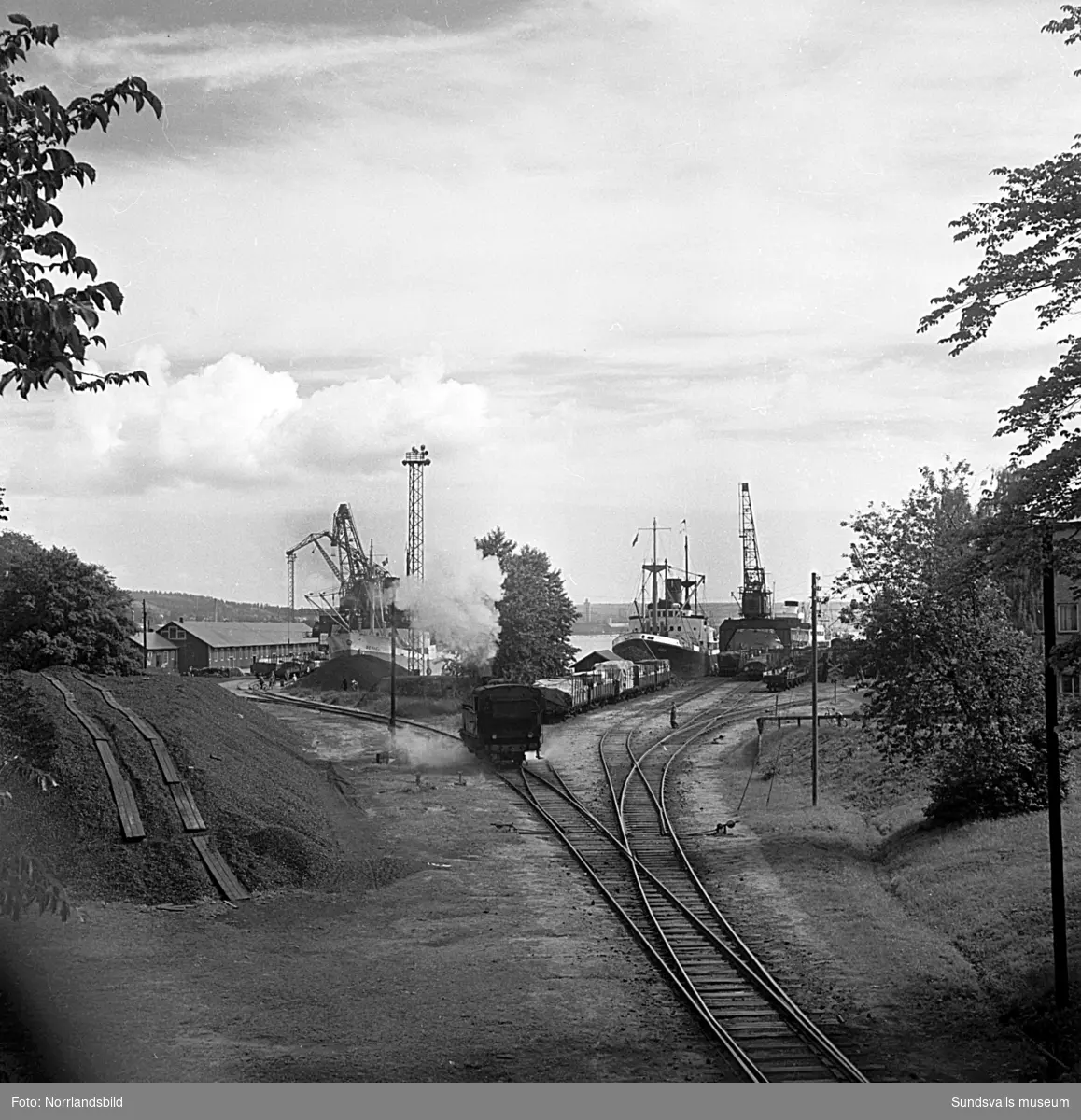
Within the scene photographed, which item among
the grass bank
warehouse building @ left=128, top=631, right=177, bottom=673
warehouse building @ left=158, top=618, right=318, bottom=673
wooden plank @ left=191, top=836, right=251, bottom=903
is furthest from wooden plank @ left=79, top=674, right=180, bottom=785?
warehouse building @ left=158, top=618, right=318, bottom=673

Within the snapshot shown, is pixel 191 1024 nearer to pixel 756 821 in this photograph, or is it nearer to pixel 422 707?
pixel 756 821

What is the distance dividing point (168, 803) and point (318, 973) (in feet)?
29.1

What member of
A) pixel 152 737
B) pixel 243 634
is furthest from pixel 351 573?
pixel 152 737

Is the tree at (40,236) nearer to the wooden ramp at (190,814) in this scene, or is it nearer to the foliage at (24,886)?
the foliage at (24,886)

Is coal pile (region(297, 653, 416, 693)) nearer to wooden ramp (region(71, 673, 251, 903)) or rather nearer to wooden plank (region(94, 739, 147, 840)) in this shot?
wooden ramp (region(71, 673, 251, 903))

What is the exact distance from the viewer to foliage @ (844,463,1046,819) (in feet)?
88.8

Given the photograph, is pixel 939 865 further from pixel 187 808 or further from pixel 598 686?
pixel 598 686

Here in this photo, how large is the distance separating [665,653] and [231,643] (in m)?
42.1

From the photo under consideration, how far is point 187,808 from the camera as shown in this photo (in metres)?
26.1

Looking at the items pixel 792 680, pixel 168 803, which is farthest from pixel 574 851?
pixel 792 680

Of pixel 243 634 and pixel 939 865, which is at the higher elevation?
pixel 243 634

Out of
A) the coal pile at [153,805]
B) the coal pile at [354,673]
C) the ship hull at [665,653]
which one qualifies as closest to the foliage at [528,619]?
the coal pile at [354,673]

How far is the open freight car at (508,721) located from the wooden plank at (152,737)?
14.4m

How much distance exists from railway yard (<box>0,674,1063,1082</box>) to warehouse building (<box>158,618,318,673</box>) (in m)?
67.7
